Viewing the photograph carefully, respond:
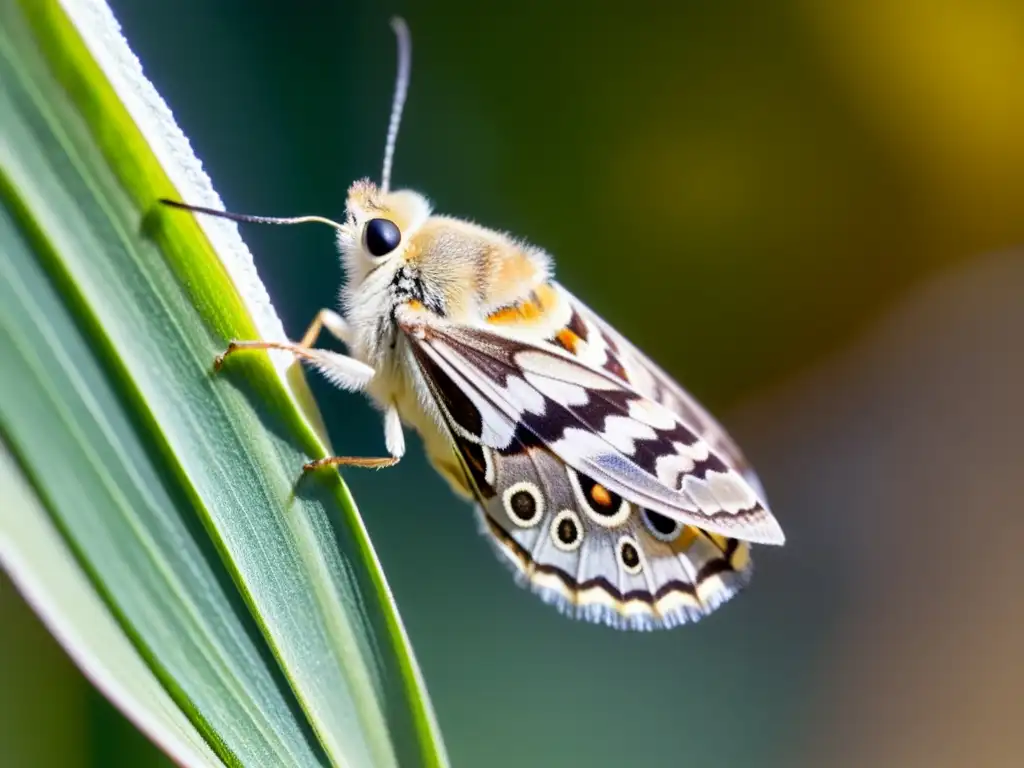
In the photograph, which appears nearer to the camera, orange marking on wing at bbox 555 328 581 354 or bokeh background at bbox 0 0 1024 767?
orange marking on wing at bbox 555 328 581 354

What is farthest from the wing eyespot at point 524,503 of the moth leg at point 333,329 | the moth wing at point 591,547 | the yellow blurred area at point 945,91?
the yellow blurred area at point 945,91

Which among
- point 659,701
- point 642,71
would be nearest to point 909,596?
point 659,701

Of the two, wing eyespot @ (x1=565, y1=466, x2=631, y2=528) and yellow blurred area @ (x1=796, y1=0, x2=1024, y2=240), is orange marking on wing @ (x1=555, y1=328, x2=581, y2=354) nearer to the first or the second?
wing eyespot @ (x1=565, y1=466, x2=631, y2=528)

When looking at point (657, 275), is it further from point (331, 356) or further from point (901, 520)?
point (331, 356)

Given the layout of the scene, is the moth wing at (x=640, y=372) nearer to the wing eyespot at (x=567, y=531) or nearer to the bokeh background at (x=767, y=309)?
the wing eyespot at (x=567, y=531)

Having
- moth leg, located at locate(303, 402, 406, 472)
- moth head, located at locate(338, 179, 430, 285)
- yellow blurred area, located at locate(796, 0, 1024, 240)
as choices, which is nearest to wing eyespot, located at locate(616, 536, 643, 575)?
moth leg, located at locate(303, 402, 406, 472)

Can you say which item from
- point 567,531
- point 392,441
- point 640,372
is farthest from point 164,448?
point 640,372
